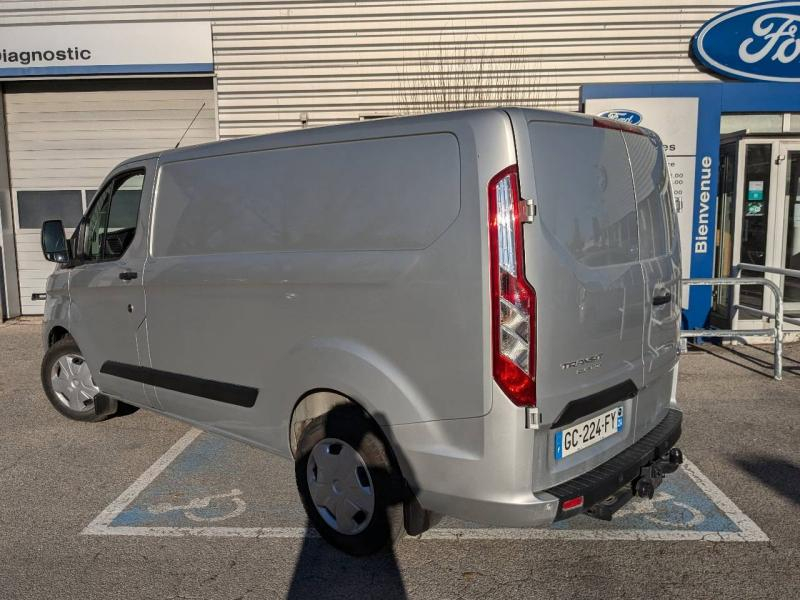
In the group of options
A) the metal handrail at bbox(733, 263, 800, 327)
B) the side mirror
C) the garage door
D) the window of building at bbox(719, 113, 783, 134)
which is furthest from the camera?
the garage door

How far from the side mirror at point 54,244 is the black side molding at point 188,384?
34.8 inches

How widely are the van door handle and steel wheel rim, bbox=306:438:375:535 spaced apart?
1.59m

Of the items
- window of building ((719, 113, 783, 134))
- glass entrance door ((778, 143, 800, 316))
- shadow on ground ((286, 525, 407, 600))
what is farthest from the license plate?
window of building ((719, 113, 783, 134))

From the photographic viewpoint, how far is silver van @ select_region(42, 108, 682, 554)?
104 inches

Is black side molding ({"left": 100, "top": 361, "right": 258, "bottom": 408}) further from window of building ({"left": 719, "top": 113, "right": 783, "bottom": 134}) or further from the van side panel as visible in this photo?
window of building ({"left": 719, "top": 113, "right": 783, "bottom": 134})

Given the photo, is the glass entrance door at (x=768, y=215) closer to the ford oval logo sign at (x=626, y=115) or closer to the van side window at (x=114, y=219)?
the ford oval logo sign at (x=626, y=115)

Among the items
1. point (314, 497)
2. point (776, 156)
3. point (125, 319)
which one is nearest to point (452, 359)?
point (314, 497)

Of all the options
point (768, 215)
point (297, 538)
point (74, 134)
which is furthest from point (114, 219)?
point (768, 215)

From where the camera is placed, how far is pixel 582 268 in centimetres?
277

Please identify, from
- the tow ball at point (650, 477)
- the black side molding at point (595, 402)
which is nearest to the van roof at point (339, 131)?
the black side molding at point (595, 402)

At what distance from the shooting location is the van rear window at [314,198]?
2799mm

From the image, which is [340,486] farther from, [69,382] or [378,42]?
[378,42]

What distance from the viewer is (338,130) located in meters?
3.17

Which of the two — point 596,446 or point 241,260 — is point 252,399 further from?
point 596,446
